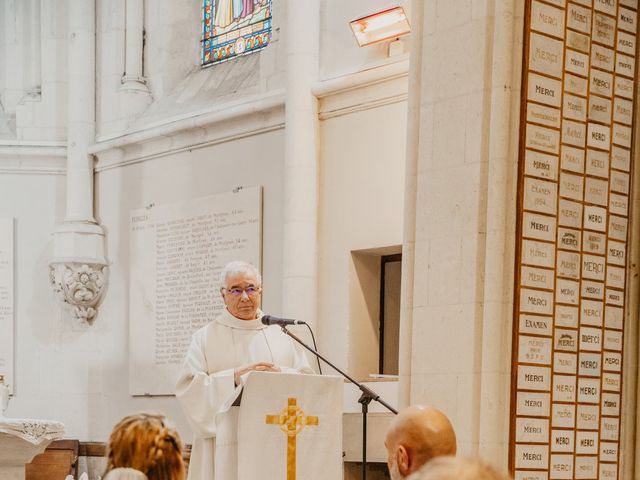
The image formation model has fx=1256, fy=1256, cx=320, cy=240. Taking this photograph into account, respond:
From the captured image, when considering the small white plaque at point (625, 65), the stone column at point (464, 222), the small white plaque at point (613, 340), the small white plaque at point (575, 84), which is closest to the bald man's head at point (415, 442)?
the stone column at point (464, 222)

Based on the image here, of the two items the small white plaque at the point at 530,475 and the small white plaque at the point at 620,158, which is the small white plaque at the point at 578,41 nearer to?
the small white plaque at the point at 620,158

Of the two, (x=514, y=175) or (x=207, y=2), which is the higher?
(x=207, y=2)

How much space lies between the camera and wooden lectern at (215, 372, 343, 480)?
5.37 m

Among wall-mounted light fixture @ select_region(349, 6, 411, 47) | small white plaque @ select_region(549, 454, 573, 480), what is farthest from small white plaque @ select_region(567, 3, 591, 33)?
wall-mounted light fixture @ select_region(349, 6, 411, 47)

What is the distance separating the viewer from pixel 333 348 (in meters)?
8.14

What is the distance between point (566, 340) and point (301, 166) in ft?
10.8

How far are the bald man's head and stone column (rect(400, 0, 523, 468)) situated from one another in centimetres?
169

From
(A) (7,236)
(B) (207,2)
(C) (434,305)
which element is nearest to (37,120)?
(A) (7,236)

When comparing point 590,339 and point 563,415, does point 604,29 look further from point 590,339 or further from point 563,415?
point 563,415

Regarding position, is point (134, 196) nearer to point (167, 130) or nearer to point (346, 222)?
point (167, 130)

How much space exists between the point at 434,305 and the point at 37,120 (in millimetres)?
6292

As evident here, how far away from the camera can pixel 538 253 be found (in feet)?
17.6

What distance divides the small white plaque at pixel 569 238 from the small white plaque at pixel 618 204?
0.28 metres

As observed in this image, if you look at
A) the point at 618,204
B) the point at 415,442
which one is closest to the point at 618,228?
the point at 618,204
